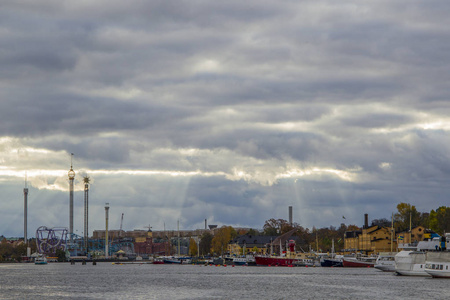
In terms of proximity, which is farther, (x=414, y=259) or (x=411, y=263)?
(x=411, y=263)

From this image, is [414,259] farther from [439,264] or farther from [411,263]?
[439,264]

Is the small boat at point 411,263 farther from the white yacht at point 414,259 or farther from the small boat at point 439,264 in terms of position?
the small boat at point 439,264

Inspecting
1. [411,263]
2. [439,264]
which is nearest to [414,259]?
[411,263]

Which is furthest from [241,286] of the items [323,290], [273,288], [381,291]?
[381,291]

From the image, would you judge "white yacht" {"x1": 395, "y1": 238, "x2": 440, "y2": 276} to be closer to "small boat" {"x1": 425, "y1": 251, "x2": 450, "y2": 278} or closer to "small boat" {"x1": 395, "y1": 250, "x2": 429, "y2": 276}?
"small boat" {"x1": 395, "y1": 250, "x2": 429, "y2": 276}

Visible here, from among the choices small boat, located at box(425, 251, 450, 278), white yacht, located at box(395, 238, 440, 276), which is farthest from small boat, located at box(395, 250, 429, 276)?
small boat, located at box(425, 251, 450, 278)

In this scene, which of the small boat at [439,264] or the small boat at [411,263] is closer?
the small boat at [439,264]

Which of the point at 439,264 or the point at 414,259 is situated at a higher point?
the point at 439,264

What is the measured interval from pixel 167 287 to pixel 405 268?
200 ft

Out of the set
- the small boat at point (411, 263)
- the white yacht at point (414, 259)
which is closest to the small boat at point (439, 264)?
the white yacht at point (414, 259)

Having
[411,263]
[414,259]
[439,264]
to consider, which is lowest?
[411,263]

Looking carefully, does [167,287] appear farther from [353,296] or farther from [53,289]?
[353,296]

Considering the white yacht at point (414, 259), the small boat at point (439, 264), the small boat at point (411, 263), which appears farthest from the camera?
the small boat at point (411, 263)

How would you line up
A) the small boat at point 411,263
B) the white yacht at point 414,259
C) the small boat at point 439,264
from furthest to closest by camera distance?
the small boat at point 411,263, the white yacht at point 414,259, the small boat at point 439,264
